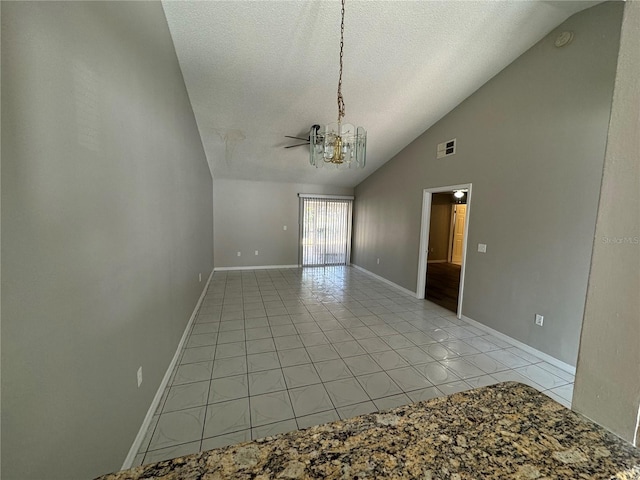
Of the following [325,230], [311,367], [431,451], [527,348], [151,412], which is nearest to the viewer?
[431,451]

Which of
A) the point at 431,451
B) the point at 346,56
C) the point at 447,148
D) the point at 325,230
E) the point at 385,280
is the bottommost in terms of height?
the point at 385,280

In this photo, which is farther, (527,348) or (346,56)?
(527,348)

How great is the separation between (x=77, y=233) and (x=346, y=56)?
2.80 m

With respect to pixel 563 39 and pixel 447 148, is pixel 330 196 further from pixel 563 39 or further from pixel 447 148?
pixel 563 39

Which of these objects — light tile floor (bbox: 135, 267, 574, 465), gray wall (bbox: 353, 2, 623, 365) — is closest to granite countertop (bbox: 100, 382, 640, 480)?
light tile floor (bbox: 135, 267, 574, 465)

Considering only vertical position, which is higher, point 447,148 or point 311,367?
point 447,148

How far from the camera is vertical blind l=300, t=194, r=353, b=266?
22.5 feet

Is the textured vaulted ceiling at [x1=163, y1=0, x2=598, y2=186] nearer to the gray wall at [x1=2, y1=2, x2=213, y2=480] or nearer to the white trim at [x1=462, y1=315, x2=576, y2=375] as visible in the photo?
the gray wall at [x1=2, y1=2, x2=213, y2=480]

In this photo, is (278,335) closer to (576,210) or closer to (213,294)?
(213,294)

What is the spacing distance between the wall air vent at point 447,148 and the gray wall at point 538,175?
87 mm

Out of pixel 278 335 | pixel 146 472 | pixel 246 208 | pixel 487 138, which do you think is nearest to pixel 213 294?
pixel 278 335

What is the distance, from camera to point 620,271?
21.5 inches

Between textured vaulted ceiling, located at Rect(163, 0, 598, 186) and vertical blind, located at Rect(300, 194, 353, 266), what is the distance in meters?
2.91

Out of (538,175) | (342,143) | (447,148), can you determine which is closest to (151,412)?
(342,143)
